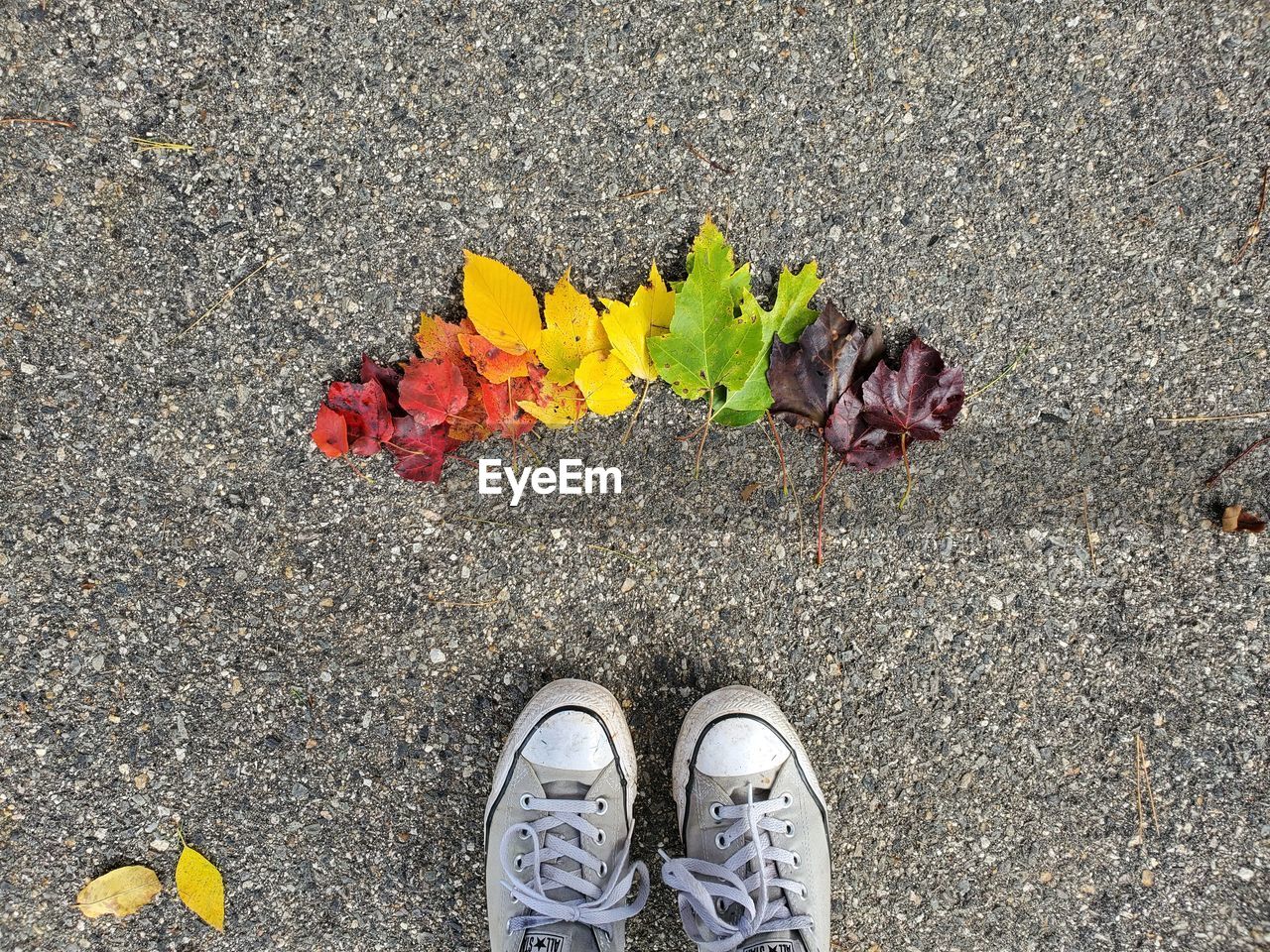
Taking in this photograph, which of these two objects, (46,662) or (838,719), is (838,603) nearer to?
(838,719)

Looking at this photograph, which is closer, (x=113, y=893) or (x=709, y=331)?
(x=709, y=331)

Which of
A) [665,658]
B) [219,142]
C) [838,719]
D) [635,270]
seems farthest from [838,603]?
[219,142]

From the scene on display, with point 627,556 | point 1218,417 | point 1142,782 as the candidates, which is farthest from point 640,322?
point 1142,782

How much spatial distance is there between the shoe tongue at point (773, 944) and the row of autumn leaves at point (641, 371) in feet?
3.89

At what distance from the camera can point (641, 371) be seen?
1.69m

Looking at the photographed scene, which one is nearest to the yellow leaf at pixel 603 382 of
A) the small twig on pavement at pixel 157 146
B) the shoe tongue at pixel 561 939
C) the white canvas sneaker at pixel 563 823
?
the white canvas sneaker at pixel 563 823

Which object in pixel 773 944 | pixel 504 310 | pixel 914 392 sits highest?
pixel 504 310

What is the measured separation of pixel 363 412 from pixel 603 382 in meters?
0.60

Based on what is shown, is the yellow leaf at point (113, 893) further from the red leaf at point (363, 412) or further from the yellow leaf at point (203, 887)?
the red leaf at point (363, 412)

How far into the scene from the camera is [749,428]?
1.80 m

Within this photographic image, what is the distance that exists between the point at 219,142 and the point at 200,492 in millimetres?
877

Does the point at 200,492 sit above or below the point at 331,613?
above

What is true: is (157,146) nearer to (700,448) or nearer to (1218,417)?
(700,448)

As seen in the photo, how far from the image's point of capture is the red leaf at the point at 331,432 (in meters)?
1.74
